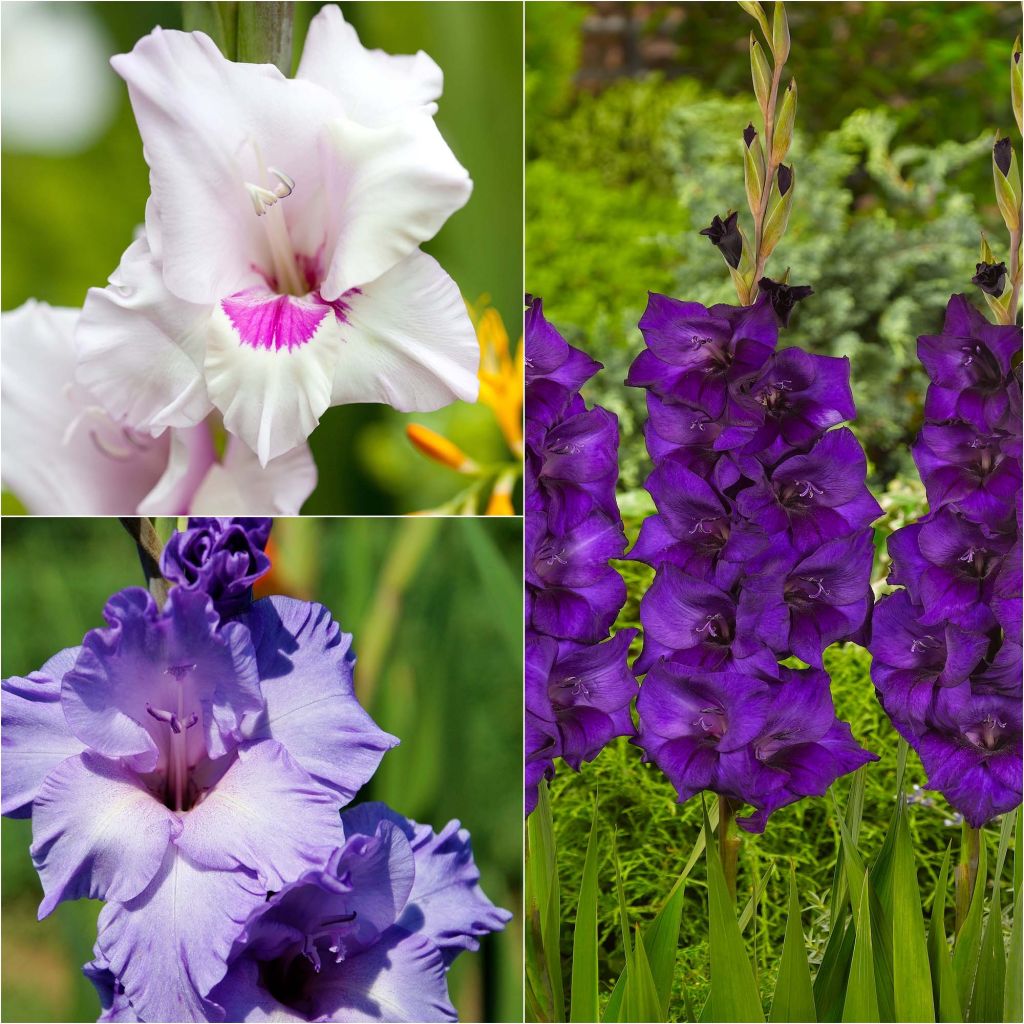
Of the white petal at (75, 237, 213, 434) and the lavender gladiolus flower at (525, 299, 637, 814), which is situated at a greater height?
the white petal at (75, 237, 213, 434)

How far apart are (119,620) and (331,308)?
15.6 inches

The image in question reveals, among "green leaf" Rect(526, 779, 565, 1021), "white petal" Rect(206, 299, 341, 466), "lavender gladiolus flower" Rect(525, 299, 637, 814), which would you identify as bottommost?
"green leaf" Rect(526, 779, 565, 1021)

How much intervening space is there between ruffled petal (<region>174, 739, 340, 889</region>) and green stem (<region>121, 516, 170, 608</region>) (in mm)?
188

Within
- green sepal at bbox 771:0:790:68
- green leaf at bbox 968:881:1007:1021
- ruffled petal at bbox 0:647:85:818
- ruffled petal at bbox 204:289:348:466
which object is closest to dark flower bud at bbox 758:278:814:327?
green sepal at bbox 771:0:790:68

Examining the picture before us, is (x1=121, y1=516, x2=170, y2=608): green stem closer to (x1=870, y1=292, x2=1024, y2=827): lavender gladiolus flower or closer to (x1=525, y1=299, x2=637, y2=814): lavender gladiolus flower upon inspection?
(x1=525, y1=299, x2=637, y2=814): lavender gladiolus flower

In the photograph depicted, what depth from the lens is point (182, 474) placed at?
1.26m

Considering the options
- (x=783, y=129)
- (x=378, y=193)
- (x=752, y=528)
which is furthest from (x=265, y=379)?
(x=783, y=129)

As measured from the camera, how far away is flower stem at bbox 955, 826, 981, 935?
1.43 meters

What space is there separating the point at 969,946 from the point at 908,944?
12 centimetres

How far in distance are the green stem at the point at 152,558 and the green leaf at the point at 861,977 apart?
2.90ft

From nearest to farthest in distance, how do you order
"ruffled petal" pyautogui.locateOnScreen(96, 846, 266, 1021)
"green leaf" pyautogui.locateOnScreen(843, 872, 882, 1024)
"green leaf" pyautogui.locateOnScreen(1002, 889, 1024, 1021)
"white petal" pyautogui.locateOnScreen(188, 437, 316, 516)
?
"ruffled petal" pyautogui.locateOnScreen(96, 846, 266, 1021), "white petal" pyautogui.locateOnScreen(188, 437, 316, 516), "green leaf" pyautogui.locateOnScreen(843, 872, 882, 1024), "green leaf" pyautogui.locateOnScreen(1002, 889, 1024, 1021)

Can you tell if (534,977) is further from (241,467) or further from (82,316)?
(82,316)

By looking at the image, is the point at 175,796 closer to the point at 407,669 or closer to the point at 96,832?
the point at 96,832

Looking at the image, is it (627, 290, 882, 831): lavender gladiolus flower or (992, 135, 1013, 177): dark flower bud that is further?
(992, 135, 1013, 177): dark flower bud
